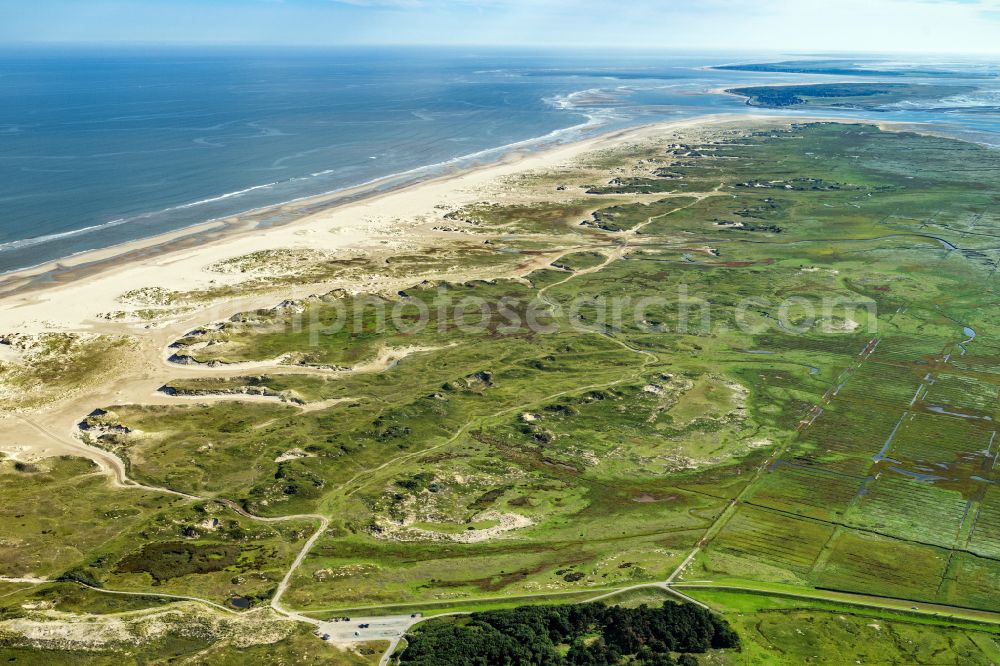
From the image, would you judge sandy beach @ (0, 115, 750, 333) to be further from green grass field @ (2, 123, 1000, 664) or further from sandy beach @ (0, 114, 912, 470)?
green grass field @ (2, 123, 1000, 664)

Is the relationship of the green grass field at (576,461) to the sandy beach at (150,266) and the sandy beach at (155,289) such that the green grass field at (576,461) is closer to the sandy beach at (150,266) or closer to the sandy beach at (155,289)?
the sandy beach at (155,289)

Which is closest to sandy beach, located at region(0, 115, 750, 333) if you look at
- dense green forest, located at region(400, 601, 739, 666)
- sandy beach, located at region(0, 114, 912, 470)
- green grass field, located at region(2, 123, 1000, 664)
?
sandy beach, located at region(0, 114, 912, 470)

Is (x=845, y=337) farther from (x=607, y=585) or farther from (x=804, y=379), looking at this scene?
(x=607, y=585)

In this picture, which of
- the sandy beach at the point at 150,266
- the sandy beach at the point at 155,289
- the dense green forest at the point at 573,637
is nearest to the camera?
the dense green forest at the point at 573,637

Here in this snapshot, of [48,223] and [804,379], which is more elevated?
[48,223]

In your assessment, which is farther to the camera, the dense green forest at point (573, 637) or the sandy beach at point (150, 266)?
the sandy beach at point (150, 266)

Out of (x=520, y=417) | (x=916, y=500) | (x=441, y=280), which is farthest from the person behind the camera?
(x=441, y=280)

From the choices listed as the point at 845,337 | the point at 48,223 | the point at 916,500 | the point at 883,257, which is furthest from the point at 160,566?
the point at 883,257

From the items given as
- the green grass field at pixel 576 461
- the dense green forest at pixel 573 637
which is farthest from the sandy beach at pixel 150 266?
the dense green forest at pixel 573 637
